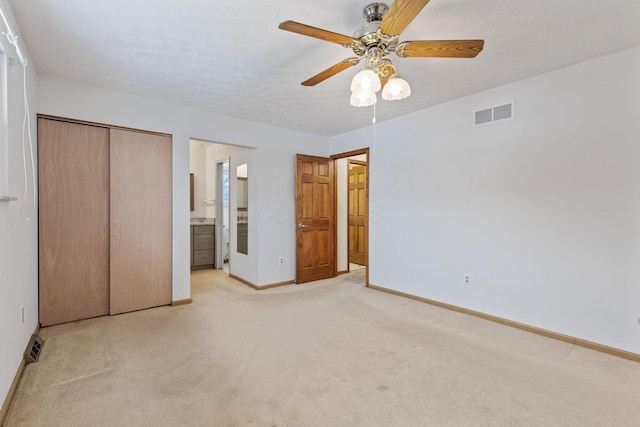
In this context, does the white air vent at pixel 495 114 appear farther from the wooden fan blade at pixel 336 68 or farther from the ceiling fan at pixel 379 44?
the wooden fan blade at pixel 336 68

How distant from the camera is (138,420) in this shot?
5.47ft

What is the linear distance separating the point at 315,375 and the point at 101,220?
9.23 ft

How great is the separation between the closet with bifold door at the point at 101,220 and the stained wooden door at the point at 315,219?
74.4 inches

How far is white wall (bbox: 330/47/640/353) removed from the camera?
2434 mm

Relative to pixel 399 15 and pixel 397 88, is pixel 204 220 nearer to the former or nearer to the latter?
pixel 397 88

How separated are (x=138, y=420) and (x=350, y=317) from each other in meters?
2.11

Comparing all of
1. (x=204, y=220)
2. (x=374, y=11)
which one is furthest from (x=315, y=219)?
(x=374, y=11)

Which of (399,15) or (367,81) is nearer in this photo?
(399,15)

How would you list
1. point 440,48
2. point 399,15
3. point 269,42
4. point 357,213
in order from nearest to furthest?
point 399,15 < point 440,48 < point 269,42 < point 357,213

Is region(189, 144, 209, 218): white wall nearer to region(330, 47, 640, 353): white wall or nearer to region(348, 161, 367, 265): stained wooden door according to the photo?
region(348, 161, 367, 265): stained wooden door

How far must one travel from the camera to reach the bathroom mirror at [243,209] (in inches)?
187

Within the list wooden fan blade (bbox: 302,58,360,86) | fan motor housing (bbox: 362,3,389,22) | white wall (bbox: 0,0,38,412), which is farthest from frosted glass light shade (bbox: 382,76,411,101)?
white wall (bbox: 0,0,38,412)

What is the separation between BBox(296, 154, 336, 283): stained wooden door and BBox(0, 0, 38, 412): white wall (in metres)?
3.06

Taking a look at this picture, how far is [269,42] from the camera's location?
7.44 feet
